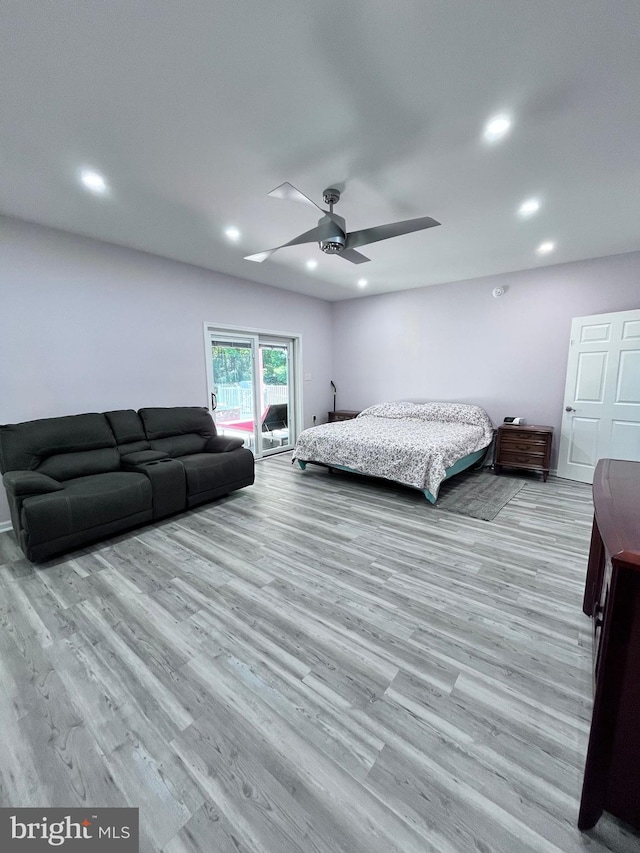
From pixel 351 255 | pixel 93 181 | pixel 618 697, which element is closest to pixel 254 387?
pixel 351 255

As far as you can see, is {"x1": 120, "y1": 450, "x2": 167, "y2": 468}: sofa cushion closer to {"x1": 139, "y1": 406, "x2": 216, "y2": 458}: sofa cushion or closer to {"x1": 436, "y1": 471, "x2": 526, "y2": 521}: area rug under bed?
{"x1": 139, "y1": 406, "x2": 216, "y2": 458}: sofa cushion

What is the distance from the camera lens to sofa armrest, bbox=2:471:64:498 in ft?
8.20

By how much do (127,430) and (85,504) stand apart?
1177 mm

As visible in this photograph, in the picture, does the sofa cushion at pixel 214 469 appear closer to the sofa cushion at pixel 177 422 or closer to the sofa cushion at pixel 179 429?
the sofa cushion at pixel 179 429

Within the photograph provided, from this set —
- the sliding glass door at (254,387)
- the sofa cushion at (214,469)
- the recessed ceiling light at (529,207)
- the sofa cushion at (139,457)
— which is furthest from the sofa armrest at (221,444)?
the recessed ceiling light at (529,207)

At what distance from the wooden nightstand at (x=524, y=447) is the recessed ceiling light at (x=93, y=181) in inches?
190

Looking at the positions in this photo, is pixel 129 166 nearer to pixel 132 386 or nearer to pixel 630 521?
pixel 132 386

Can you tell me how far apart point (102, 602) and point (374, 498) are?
2.61m

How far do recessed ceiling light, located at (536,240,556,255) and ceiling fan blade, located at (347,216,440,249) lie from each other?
6.74 feet

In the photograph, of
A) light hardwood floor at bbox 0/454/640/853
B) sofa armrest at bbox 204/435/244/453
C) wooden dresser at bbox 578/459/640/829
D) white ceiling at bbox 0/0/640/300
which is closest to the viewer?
wooden dresser at bbox 578/459/640/829

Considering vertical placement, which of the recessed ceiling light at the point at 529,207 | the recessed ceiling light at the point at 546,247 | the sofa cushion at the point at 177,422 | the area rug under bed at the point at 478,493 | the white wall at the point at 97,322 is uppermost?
the recessed ceiling light at the point at 546,247

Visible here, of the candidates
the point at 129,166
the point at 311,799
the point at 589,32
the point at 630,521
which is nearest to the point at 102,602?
the point at 311,799

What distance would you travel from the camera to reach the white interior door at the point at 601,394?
12.6ft

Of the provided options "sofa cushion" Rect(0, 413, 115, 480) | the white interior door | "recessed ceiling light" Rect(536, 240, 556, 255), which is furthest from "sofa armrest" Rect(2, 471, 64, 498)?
the white interior door
